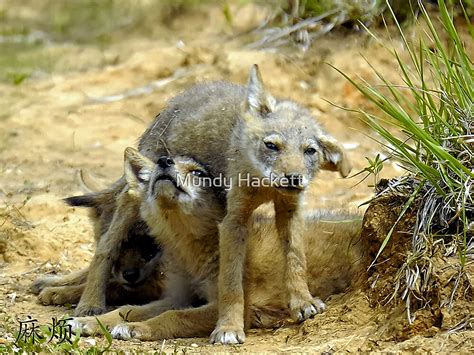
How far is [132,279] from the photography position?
6.07 m

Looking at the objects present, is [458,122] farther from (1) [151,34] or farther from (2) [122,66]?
(1) [151,34]

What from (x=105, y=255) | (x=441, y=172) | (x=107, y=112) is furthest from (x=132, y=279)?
(x=107, y=112)

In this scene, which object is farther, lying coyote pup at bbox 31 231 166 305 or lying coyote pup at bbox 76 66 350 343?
lying coyote pup at bbox 31 231 166 305

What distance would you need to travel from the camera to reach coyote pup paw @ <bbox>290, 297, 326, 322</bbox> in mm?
5074

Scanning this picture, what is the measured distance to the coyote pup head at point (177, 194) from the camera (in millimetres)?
5609

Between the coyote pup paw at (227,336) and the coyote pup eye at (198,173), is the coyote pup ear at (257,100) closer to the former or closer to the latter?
the coyote pup eye at (198,173)

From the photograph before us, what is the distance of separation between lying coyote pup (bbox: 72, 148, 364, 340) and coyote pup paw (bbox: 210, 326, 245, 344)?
35 cm

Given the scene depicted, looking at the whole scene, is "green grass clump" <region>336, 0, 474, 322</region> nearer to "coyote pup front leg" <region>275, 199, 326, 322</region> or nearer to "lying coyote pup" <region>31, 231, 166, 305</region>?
"coyote pup front leg" <region>275, 199, 326, 322</region>

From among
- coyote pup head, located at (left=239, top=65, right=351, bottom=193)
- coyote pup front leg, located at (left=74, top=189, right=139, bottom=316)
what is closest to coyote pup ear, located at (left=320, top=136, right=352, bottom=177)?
coyote pup head, located at (left=239, top=65, right=351, bottom=193)

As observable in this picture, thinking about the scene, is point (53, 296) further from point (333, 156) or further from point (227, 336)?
point (333, 156)

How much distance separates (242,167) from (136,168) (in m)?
0.84

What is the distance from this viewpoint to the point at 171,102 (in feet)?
22.4

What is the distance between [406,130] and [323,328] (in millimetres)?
1152

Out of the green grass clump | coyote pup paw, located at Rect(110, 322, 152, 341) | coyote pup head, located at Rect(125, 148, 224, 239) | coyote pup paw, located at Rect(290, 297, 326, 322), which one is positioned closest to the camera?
the green grass clump
